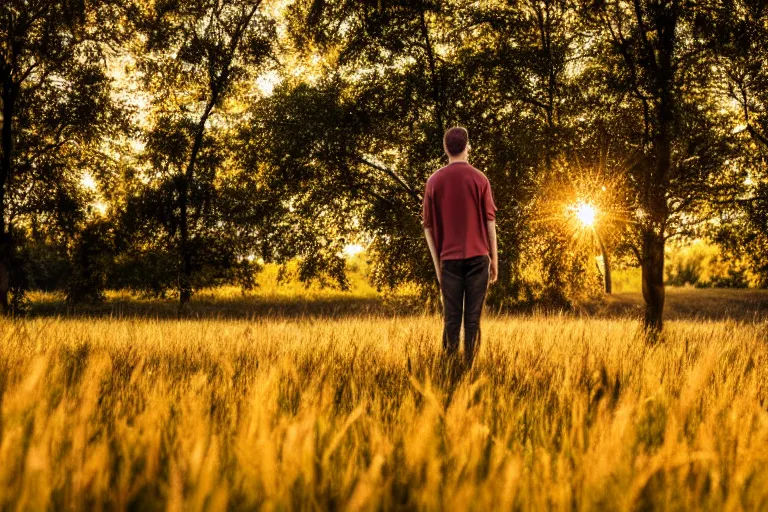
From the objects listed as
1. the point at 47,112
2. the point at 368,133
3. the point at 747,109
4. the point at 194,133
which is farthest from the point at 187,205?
the point at 747,109

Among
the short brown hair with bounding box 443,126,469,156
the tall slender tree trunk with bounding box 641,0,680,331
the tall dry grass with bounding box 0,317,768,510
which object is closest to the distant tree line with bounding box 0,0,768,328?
the tall slender tree trunk with bounding box 641,0,680,331

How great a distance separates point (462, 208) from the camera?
5.78 m

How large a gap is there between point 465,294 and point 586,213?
175 inches

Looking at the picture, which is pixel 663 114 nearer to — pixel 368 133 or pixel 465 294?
pixel 465 294

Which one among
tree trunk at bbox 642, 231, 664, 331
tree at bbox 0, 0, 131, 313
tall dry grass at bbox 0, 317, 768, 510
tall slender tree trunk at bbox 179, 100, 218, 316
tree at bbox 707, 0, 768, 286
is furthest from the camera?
tall slender tree trunk at bbox 179, 100, 218, 316

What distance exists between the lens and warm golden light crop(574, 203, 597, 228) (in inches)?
375

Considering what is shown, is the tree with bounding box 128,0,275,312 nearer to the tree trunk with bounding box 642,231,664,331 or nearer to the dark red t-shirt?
the tree trunk with bounding box 642,231,664,331

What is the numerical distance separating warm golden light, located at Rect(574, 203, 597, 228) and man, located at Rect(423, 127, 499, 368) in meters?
Answer: 4.14

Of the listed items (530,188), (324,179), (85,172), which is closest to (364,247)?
(324,179)

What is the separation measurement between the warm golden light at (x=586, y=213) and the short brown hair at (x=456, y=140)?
14.2 feet

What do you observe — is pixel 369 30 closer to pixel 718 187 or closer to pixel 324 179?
pixel 324 179

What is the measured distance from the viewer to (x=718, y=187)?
964 centimetres

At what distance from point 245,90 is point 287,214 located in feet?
17.5

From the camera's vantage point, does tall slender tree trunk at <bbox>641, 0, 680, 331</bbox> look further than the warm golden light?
No
